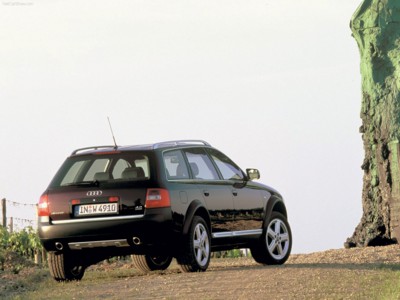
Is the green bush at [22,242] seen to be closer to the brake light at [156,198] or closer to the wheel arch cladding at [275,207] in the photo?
the wheel arch cladding at [275,207]

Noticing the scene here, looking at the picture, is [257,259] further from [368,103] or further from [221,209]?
[368,103]

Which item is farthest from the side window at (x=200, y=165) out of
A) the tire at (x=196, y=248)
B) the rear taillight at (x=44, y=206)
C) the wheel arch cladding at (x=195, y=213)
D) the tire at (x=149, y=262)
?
the rear taillight at (x=44, y=206)

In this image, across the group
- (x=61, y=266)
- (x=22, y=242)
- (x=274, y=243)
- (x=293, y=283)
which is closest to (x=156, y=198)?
(x=61, y=266)

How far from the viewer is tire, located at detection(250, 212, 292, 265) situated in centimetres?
1678

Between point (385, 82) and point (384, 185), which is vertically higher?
point (385, 82)

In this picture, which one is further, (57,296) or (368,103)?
(368,103)

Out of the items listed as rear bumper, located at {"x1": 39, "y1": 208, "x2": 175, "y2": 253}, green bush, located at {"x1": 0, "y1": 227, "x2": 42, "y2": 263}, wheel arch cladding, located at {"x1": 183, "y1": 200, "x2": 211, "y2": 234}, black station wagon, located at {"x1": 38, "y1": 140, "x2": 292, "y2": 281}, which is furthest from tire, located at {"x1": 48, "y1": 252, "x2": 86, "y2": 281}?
green bush, located at {"x1": 0, "y1": 227, "x2": 42, "y2": 263}

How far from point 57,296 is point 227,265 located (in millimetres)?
4883

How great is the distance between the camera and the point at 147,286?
13734 mm

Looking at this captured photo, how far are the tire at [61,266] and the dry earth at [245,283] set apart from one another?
0.67ft

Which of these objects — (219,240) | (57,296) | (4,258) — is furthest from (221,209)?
(4,258)

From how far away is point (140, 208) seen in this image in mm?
14336

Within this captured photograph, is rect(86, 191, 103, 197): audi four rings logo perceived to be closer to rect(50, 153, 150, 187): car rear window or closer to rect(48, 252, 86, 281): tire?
rect(50, 153, 150, 187): car rear window

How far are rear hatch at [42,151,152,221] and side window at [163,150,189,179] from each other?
0.32 meters
